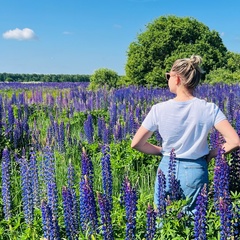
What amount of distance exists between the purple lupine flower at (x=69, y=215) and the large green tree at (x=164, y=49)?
1542cm

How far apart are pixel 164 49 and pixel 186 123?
51.6ft

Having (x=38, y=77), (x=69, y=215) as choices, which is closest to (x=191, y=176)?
(x=69, y=215)

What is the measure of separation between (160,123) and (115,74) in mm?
17363

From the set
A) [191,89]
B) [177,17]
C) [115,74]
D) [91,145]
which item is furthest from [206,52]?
[191,89]

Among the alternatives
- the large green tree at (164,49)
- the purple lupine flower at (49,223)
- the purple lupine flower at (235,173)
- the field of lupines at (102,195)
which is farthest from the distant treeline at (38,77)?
the purple lupine flower at (49,223)

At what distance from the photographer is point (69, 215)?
312cm

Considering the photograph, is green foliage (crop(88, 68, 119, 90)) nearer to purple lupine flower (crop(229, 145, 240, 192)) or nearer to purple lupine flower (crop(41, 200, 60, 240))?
purple lupine flower (crop(229, 145, 240, 192))

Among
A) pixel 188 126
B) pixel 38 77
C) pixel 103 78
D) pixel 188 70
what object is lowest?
pixel 188 126

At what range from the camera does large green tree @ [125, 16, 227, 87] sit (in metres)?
18.5

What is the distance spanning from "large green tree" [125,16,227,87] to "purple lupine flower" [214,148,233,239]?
15440 millimetres

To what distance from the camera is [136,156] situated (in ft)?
19.1

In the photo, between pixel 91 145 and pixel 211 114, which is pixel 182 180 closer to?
pixel 211 114

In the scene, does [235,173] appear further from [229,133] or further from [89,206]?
[89,206]

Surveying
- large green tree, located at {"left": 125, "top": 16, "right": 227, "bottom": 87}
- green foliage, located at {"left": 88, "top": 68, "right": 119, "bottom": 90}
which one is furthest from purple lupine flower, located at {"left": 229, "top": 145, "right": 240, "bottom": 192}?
green foliage, located at {"left": 88, "top": 68, "right": 119, "bottom": 90}
